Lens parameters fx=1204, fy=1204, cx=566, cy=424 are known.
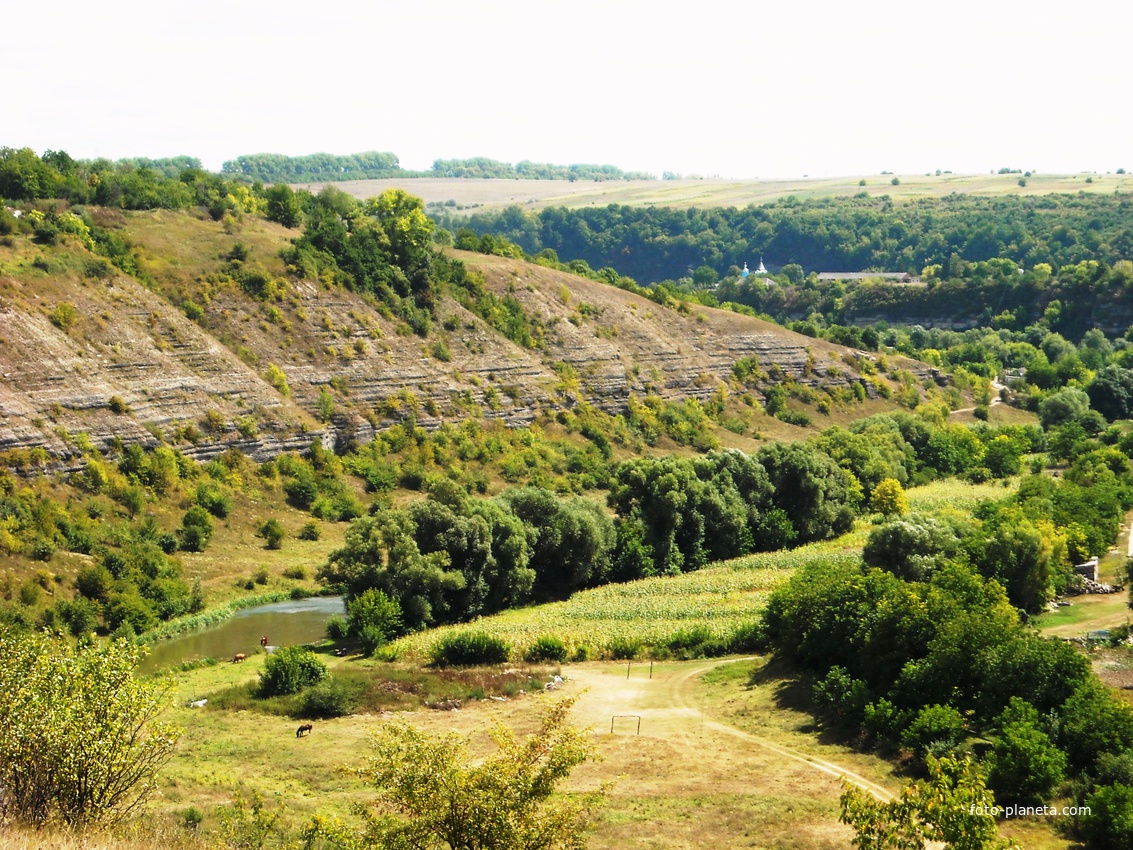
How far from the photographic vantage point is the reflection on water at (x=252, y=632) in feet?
154

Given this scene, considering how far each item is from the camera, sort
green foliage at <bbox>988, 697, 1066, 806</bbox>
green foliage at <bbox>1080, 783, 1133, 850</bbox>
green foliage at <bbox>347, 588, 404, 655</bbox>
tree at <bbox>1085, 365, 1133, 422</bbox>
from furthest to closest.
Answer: tree at <bbox>1085, 365, 1133, 422</bbox> < green foliage at <bbox>347, 588, 404, 655</bbox> < green foliage at <bbox>988, 697, 1066, 806</bbox> < green foliage at <bbox>1080, 783, 1133, 850</bbox>

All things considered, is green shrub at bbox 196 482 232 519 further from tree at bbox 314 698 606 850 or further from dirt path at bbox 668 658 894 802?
tree at bbox 314 698 606 850

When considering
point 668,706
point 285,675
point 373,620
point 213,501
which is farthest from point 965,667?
point 213,501

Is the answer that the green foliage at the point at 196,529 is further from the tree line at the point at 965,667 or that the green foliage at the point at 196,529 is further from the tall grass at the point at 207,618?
the tree line at the point at 965,667

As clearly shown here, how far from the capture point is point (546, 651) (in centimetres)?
4531

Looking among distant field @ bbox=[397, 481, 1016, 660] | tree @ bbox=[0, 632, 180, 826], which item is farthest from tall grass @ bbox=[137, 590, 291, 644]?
tree @ bbox=[0, 632, 180, 826]

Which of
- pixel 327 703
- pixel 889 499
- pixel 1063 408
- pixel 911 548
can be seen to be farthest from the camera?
pixel 1063 408

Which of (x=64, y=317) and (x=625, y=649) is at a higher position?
(x=64, y=317)

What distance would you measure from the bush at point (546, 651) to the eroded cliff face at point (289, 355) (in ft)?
87.5

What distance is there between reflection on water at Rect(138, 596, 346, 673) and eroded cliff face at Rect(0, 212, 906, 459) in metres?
13.5

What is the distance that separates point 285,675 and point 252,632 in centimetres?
1070

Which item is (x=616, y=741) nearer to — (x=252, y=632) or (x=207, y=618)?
(x=252, y=632)

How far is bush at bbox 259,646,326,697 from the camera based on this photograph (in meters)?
40.2

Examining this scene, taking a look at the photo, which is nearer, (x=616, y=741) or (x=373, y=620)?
(x=616, y=741)
